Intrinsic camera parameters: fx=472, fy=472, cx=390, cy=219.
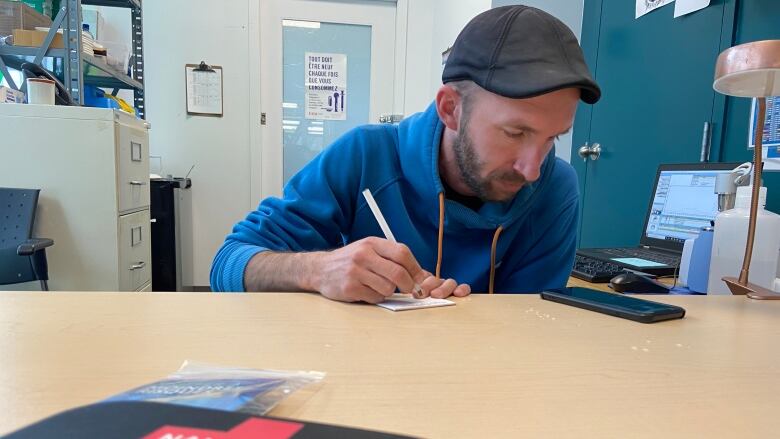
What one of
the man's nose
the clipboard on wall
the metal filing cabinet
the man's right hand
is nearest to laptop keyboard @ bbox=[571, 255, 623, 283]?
the man's nose

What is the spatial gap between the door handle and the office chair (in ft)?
6.62

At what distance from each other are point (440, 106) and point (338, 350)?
1.95 feet

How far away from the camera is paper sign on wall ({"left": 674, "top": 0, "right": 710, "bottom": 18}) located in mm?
1420

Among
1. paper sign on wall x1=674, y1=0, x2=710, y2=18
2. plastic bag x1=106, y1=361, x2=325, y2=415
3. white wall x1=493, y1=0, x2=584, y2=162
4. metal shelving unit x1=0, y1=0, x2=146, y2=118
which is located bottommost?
plastic bag x1=106, y1=361, x2=325, y2=415

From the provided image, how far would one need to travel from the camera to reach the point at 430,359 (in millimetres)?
397

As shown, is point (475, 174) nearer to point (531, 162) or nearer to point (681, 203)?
point (531, 162)

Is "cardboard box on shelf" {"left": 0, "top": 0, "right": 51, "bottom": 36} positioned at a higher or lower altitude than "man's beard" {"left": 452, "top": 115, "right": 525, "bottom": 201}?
higher

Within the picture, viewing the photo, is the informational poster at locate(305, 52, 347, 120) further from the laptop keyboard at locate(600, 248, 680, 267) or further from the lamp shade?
the lamp shade

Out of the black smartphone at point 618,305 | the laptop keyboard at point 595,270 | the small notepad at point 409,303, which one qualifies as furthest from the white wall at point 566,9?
the small notepad at point 409,303

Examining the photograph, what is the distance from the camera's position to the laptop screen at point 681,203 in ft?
3.94

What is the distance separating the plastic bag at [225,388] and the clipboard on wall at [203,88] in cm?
293

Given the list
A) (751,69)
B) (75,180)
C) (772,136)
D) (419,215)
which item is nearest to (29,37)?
(75,180)

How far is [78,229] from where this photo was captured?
5.35ft

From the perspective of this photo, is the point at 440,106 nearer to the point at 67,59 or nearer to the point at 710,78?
the point at 710,78
